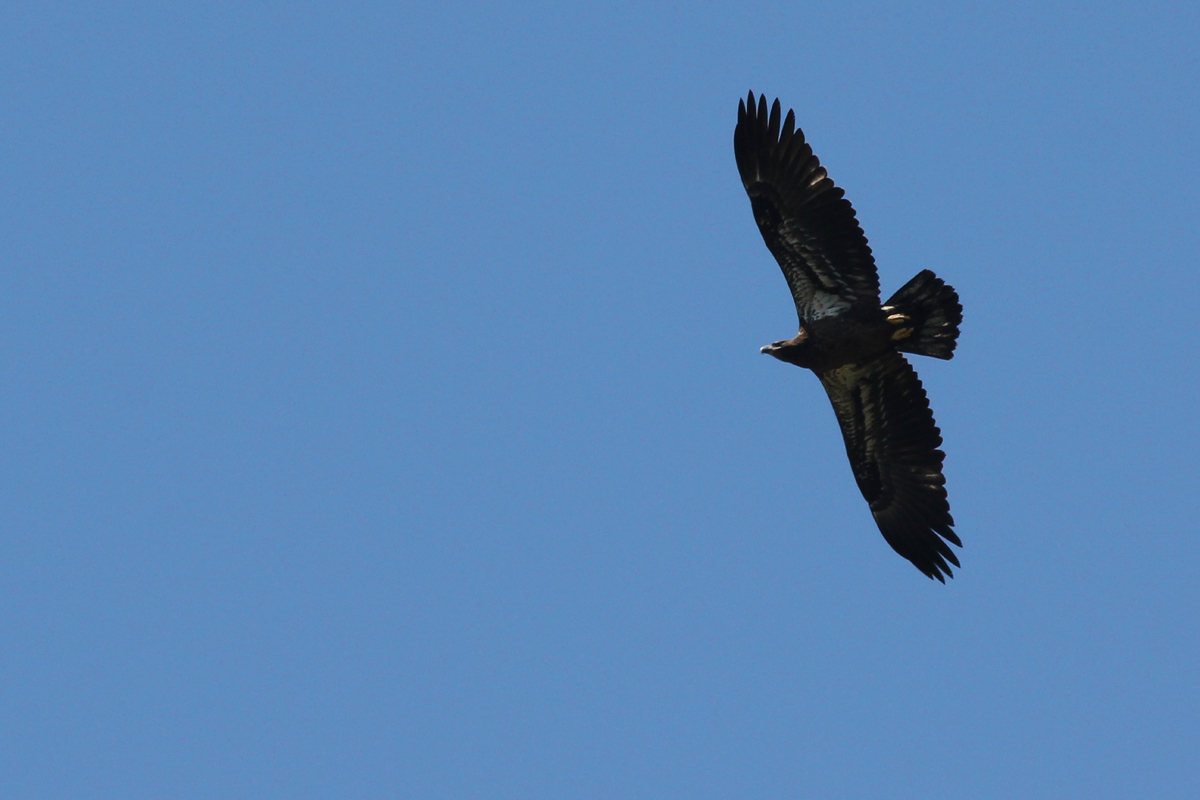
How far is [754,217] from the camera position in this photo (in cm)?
1428

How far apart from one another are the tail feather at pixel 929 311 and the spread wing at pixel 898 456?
0.77 metres

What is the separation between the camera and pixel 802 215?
14.1 metres

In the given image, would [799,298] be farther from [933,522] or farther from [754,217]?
[933,522]

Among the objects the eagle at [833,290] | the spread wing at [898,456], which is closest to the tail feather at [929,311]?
the eagle at [833,290]

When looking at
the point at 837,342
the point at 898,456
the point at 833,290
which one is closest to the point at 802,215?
the point at 833,290

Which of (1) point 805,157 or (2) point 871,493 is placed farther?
(2) point 871,493

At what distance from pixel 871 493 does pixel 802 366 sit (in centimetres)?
180

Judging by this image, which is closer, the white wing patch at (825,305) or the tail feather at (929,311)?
the tail feather at (929,311)

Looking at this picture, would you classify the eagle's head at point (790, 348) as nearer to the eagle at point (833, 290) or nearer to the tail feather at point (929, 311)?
the eagle at point (833, 290)

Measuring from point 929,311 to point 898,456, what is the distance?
6.33 feet

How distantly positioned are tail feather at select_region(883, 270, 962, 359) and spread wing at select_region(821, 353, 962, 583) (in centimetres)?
77

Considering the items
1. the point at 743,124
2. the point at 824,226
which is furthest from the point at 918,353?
the point at 743,124

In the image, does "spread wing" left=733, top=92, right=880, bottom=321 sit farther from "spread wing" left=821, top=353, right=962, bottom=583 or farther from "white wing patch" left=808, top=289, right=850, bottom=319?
"spread wing" left=821, top=353, right=962, bottom=583

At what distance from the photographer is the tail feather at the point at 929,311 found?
14.1 meters
